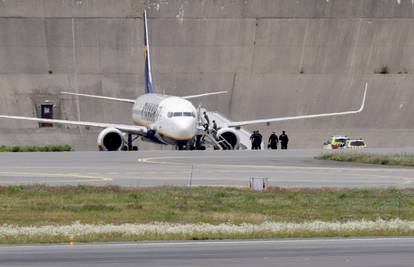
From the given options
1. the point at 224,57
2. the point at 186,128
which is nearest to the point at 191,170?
the point at 186,128

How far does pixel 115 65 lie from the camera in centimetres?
7362

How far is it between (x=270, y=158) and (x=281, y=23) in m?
28.3

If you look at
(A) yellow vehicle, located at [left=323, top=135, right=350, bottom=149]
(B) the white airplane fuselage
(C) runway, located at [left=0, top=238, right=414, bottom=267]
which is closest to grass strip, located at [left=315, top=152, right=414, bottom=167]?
(B) the white airplane fuselage

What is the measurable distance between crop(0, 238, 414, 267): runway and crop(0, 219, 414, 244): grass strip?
0.76 m

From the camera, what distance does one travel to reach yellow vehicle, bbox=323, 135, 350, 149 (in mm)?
67125

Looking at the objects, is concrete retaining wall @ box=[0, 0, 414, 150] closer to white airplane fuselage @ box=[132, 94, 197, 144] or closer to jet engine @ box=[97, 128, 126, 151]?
jet engine @ box=[97, 128, 126, 151]

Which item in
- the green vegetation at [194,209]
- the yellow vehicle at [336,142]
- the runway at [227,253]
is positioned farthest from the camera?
the yellow vehicle at [336,142]

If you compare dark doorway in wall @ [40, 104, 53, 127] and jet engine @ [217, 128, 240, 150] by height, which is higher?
dark doorway in wall @ [40, 104, 53, 127]

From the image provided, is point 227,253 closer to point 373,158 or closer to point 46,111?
point 373,158

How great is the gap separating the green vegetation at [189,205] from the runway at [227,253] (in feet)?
12.9

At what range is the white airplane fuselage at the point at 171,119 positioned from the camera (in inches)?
2180

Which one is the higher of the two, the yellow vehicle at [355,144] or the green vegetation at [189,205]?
the yellow vehicle at [355,144]

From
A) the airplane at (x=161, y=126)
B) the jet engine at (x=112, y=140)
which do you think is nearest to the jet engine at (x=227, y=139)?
the airplane at (x=161, y=126)

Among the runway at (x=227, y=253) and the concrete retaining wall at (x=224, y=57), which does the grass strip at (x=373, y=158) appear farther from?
the concrete retaining wall at (x=224, y=57)
